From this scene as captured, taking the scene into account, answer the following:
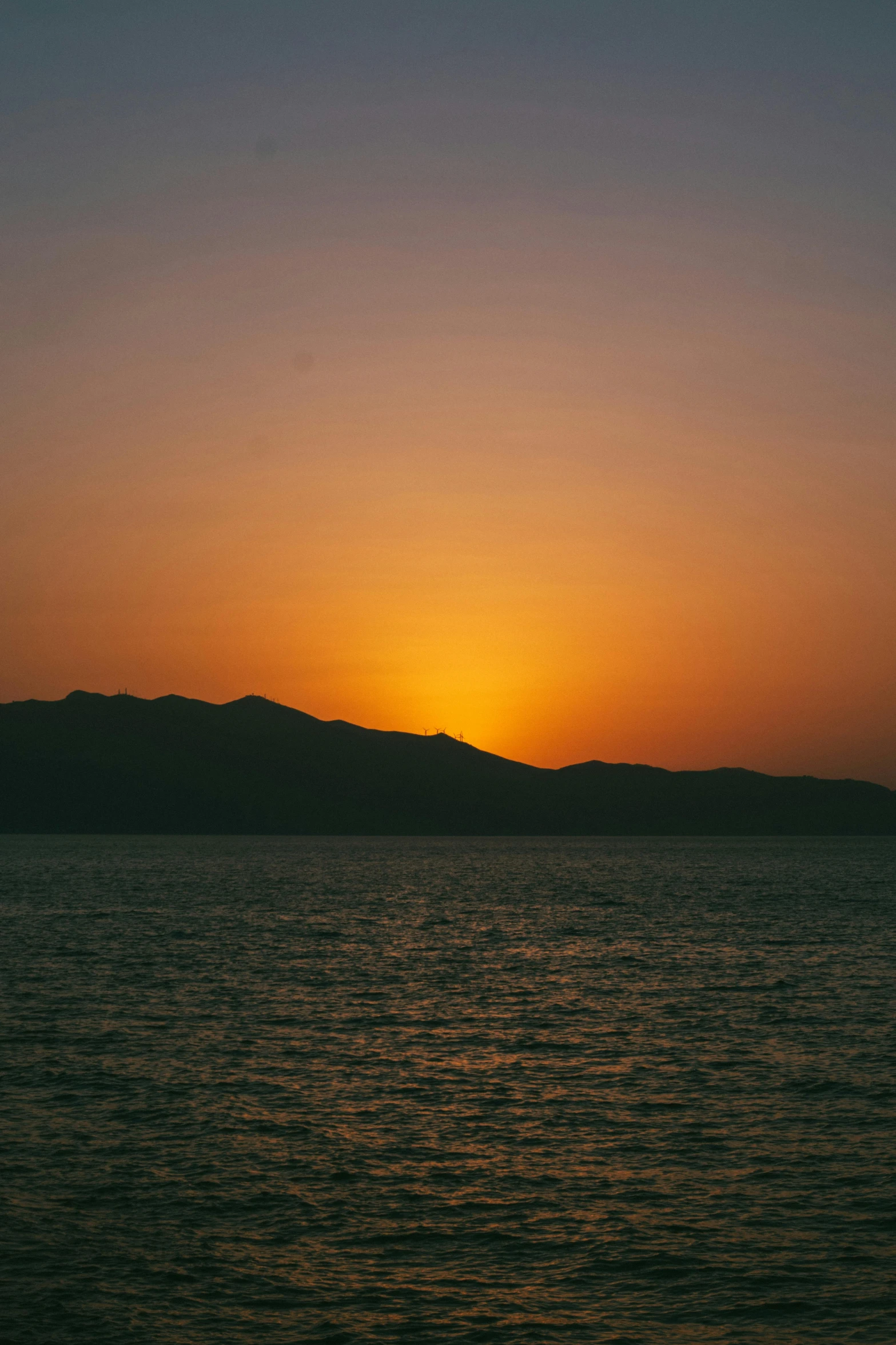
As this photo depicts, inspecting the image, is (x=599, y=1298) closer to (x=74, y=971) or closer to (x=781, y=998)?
(x=781, y=998)

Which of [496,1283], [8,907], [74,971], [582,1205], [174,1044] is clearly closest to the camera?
[496,1283]

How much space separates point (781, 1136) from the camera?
27.9 m

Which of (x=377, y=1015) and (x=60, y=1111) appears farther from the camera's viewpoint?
(x=377, y=1015)

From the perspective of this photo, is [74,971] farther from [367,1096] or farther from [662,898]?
[662,898]

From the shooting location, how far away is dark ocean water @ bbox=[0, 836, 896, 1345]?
18.1 metres

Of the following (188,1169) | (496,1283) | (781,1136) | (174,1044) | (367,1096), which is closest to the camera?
(496,1283)

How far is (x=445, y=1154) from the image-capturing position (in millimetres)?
26328

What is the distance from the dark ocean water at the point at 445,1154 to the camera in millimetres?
18062

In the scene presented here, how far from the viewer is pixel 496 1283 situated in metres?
19.0

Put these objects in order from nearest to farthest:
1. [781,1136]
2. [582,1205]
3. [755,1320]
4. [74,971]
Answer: [755,1320] < [582,1205] < [781,1136] < [74,971]

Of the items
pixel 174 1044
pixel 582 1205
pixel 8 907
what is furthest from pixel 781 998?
pixel 8 907

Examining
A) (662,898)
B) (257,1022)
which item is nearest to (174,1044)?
(257,1022)

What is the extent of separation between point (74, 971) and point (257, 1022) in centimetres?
1957

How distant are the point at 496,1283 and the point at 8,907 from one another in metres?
101
